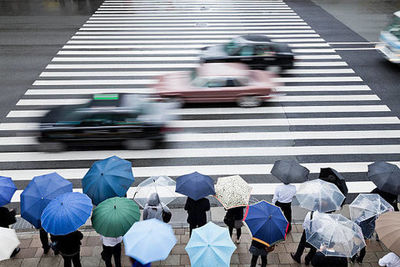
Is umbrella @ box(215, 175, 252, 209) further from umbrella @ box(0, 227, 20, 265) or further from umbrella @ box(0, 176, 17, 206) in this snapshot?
umbrella @ box(0, 176, 17, 206)

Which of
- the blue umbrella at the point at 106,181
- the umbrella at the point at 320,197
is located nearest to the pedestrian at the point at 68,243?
the blue umbrella at the point at 106,181

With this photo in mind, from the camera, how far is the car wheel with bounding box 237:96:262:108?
12.8 metres

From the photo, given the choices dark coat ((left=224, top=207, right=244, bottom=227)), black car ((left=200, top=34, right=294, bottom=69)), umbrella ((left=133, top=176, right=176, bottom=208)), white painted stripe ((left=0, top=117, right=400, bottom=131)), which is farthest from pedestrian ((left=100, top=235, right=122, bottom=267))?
black car ((left=200, top=34, right=294, bottom=69))

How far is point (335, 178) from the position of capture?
714 centimetres

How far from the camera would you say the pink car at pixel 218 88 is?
12.6 m

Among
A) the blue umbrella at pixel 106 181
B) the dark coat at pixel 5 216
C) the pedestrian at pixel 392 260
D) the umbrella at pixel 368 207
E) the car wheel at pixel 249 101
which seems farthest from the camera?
the car wheel at pixel 249 101

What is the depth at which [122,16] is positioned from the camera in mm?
23000

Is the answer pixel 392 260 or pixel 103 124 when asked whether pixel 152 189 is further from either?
pixel 392 260

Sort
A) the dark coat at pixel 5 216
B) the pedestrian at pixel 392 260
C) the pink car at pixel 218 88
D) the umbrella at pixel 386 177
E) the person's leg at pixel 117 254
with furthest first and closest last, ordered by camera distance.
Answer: the pink car at pixel 218 88
the umbrella at pixel 386 177
the dark coat at pixel 5 216
the person's leg at pixel 117 254
the pedestrian at pixel 392 260

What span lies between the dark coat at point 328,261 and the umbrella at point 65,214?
3.76 meters

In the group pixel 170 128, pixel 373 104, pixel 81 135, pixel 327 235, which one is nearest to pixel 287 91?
pixel 373 104

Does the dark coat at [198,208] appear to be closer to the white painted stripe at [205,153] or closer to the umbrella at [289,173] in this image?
the umbrella at [289,173]

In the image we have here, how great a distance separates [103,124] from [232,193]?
5.21 meters

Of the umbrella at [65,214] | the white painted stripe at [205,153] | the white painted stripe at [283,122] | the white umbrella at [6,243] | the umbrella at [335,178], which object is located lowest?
the white painted stripe at [205,153]
